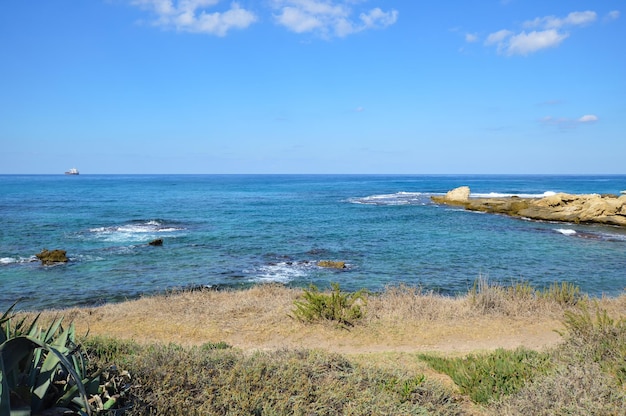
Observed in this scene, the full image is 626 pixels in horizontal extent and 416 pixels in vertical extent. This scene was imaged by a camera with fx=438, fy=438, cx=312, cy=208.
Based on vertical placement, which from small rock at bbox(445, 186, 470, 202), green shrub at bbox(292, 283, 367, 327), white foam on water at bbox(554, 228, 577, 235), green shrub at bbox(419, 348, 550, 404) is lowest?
white foam on water at bbox(554, 228, 577, 235)

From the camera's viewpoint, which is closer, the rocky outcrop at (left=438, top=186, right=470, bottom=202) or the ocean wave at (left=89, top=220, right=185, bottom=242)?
the ocean wave at (left=89, top=220, right=185, bottom=242)

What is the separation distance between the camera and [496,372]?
7660 millimetres

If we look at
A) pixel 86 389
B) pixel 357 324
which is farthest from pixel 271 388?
pixel 357 324

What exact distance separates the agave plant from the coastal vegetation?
0.27 metres

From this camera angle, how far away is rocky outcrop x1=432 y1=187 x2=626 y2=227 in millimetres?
44094

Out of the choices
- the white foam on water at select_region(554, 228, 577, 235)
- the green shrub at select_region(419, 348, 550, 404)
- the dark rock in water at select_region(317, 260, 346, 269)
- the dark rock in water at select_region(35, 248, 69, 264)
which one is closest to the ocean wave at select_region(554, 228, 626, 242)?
the white foam on water at select_region(554, 228, 577, 235)

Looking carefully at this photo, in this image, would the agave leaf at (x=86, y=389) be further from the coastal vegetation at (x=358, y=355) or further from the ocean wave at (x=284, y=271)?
the ocean wave at (x=284, y=271)

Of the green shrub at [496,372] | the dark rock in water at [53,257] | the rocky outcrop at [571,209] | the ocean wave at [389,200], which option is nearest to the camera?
the green shrub at [496,372]

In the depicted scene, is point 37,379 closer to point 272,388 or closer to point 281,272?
point 272,388

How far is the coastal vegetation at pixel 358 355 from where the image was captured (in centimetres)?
545

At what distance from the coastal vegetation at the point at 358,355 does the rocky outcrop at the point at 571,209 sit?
110ft

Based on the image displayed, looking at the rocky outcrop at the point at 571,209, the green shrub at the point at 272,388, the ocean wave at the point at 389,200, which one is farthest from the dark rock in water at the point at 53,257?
the ocean wave at the point at 389,200

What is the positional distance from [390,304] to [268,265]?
1170 cm

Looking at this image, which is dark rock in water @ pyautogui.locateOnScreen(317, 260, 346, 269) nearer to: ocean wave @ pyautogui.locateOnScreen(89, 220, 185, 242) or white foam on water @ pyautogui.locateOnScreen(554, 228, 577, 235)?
ocean wave @ pyautogui.locateOnScreen(89, 220, 185, 242)
